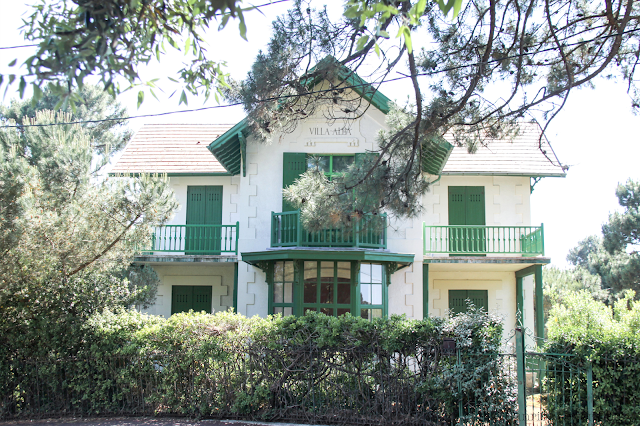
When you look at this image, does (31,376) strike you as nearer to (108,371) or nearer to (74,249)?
(108,371)

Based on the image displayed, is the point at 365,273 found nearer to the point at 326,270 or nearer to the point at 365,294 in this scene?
the point at 365,294

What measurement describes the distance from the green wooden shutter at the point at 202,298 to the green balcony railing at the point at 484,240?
667 centimetres

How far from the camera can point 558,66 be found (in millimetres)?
9695

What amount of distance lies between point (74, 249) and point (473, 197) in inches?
455

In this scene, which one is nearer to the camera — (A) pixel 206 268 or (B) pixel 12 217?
(B) pixel 12 217

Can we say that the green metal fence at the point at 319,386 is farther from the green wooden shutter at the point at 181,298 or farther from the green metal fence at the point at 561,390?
the green wooden shutter at the point at 181,298

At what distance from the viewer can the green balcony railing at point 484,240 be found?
1522cm

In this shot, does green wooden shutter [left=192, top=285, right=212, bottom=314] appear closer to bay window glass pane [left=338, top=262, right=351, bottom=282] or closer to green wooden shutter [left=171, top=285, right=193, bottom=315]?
green wooden shutter [left=171, top=285, right=193, bottom=315]

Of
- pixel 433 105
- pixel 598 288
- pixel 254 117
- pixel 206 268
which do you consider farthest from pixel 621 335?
pixel 598 288

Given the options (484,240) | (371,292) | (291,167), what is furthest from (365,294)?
Result: (484,240)

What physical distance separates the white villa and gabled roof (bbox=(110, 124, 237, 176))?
0.20 feet

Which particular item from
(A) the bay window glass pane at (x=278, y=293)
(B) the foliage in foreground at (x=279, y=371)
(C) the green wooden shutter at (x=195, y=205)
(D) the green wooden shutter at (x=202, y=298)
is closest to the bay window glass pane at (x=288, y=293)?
(A) the bay window glass pane at (x=278, y=293)

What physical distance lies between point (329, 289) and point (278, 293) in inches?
53.7

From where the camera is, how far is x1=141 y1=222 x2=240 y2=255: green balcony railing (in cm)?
1535
